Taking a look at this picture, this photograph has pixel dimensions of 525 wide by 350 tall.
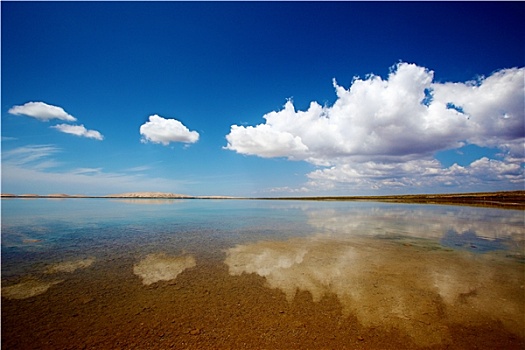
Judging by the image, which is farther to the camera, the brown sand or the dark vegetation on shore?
the dark vegetation on shore

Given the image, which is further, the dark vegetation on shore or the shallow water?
the dark vegetation on shore

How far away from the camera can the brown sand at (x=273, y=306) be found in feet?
16.7

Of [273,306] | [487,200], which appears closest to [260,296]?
[273,306]

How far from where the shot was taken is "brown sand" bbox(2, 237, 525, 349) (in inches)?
200

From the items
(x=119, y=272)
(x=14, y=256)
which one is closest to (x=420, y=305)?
(x=119, y=272)

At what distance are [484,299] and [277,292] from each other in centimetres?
587

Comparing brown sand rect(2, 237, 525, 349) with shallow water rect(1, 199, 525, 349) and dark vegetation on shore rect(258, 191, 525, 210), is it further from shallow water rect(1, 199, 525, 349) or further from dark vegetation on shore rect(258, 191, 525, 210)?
dark vegetation on shore rect(258, 191, 525, 210)

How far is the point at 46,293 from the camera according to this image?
23.1 ft

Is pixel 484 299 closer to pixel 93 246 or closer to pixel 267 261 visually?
pixel 267 261

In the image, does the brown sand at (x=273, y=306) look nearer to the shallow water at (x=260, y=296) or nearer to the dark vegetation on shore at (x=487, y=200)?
the shallow water at (x=260, y=296)

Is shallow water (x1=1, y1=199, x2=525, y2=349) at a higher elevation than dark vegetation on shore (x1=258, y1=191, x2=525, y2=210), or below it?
higher

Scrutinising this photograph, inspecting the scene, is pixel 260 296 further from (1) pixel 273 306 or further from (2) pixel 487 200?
(2) pixel 487 200

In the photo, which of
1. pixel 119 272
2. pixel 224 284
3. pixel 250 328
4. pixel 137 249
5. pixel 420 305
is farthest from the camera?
pixel 137 249

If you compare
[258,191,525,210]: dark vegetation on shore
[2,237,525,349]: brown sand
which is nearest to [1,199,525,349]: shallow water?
[2,237,525,349]: brown sand
